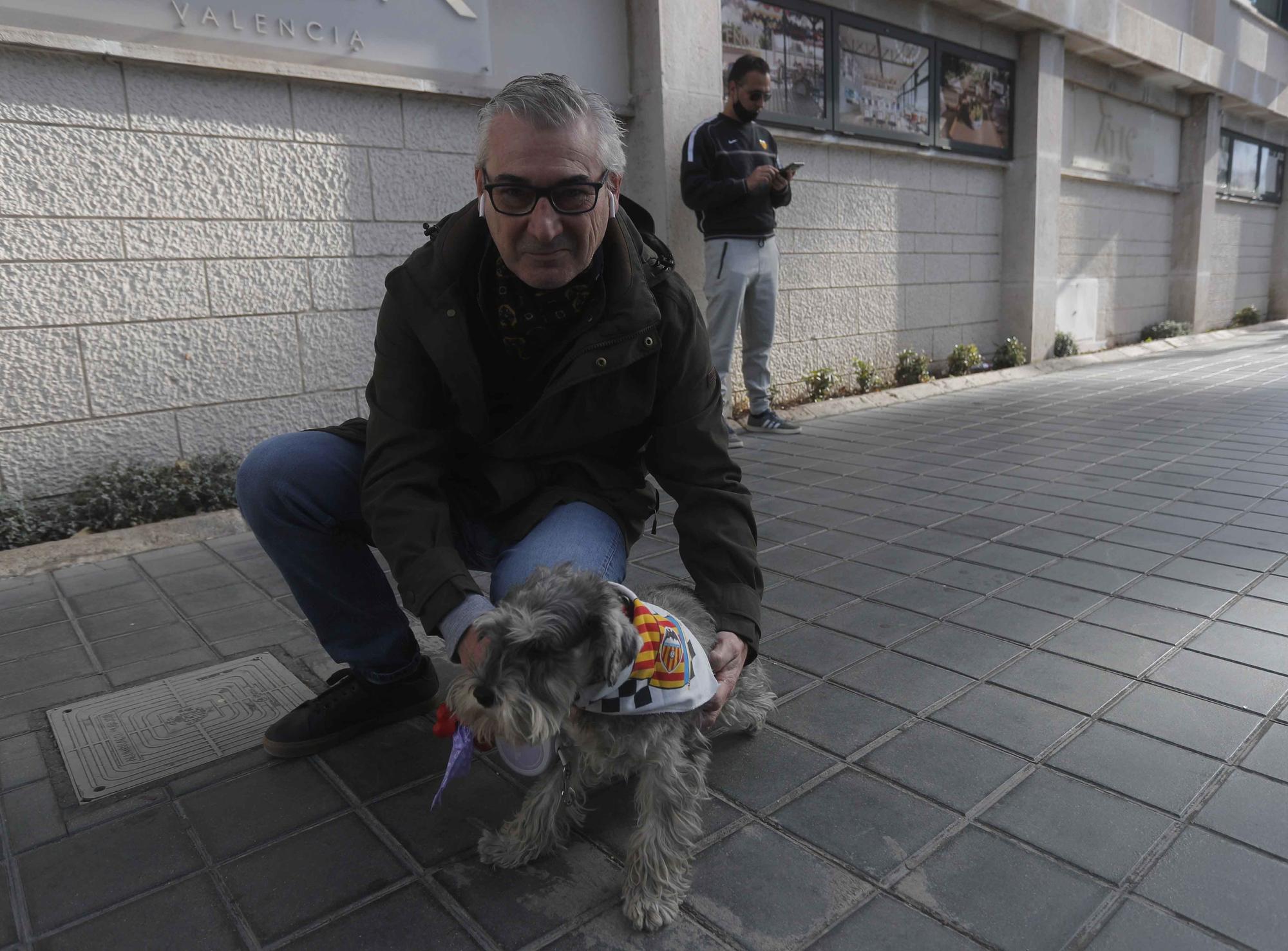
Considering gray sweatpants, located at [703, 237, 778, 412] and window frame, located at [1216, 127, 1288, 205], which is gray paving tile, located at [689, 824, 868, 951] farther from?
window frame, located at [1216, 127, 1288, 205]

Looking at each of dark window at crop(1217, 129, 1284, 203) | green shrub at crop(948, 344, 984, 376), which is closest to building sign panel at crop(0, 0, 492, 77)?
green shrub at crop(948, 344, 984, 376)

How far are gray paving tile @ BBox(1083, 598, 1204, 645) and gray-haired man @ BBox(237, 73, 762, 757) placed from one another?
1926mm

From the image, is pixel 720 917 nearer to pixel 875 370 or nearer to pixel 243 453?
pixel 243 453

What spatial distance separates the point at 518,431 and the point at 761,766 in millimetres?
1246

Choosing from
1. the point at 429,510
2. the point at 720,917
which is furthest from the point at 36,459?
the point at 720,917

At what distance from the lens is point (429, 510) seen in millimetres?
2361

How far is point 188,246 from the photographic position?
545 cm

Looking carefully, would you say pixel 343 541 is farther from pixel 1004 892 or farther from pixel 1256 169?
pixel 1256 169

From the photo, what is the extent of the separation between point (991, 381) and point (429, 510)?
10.0 metres

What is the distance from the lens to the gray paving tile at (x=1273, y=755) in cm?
248

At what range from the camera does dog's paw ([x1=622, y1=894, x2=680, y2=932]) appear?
199 cm

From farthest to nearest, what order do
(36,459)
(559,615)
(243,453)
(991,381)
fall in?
(991,381) < (243,453) < (36,459) < (559,615)

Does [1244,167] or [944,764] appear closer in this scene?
[944,764]

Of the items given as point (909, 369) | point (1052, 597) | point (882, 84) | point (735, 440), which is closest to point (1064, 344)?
point (909, 369)
